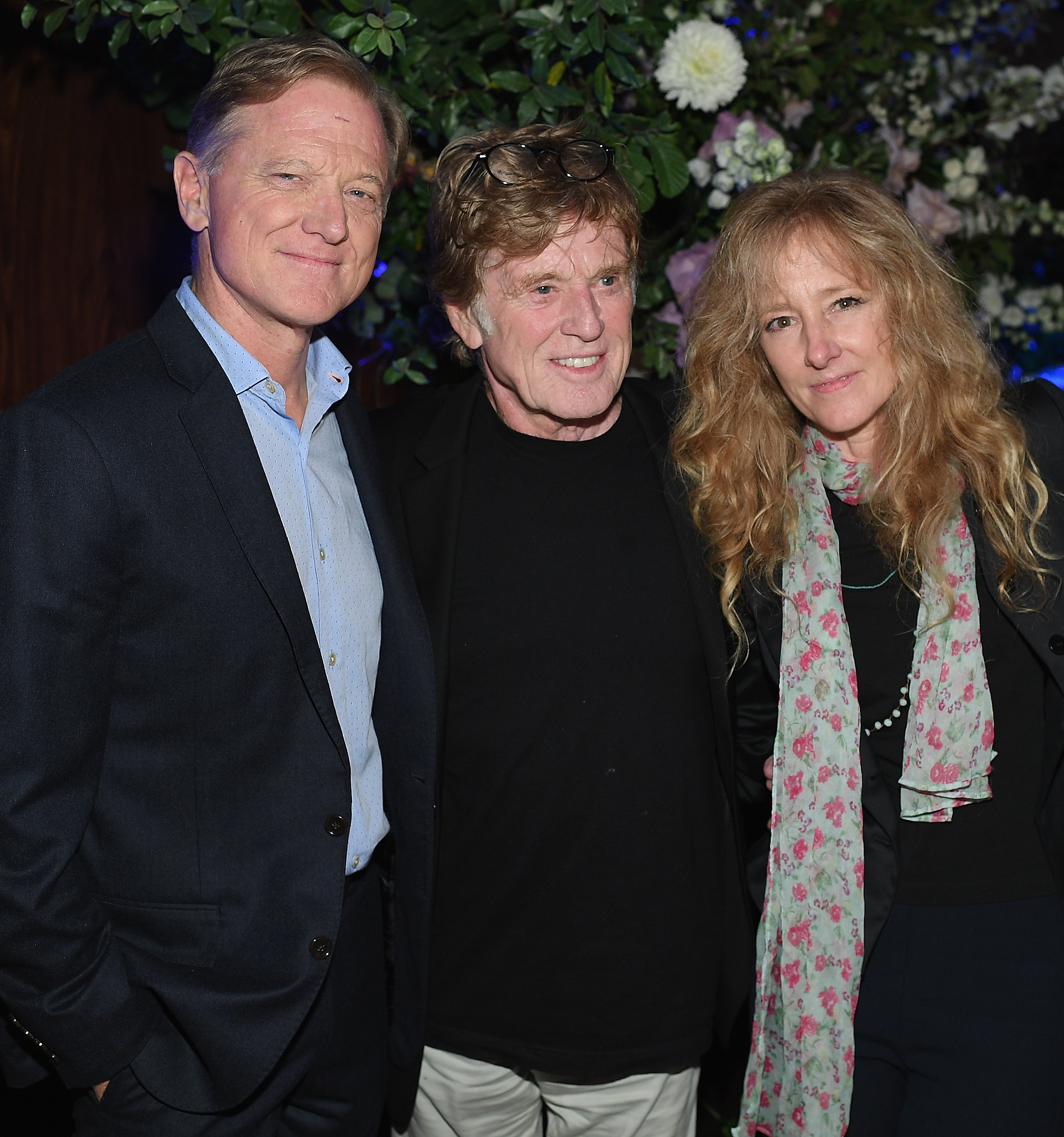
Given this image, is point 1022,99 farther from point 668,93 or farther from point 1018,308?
point 668,93

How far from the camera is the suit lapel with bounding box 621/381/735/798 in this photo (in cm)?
181

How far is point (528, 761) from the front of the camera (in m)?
1.77

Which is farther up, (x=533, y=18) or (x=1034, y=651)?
(x=533, y=18)

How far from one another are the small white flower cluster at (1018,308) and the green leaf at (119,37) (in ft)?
7.69

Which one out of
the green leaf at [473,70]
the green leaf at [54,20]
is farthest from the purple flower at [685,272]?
the green leaf at [54,20]

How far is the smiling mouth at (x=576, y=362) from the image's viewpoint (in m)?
1.83

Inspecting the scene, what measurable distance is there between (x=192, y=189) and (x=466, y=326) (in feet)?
1.81

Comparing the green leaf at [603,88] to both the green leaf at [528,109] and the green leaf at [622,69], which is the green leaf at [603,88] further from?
the green leaf at [528,109]

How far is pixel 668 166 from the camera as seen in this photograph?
2.16 m

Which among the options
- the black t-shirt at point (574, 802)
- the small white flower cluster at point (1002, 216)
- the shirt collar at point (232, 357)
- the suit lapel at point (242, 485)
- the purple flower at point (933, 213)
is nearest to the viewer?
the suit lapel at point (242, 485)

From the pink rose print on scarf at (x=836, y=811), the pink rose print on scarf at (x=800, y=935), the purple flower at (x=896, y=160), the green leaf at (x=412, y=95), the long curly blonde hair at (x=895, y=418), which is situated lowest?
the pink rose print on scarf at (x=800, y=935)

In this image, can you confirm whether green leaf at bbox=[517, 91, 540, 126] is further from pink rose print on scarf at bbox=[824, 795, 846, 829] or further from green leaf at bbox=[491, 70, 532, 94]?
pink rose print on scarf at bbox=[824, 795, 846, 829]

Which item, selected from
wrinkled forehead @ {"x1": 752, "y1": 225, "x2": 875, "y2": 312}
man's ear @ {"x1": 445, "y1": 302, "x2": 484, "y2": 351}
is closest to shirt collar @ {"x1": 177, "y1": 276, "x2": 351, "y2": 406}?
man's ear @ {"x1": 445, "y1": 302, "x2": 484, "y2": 351}

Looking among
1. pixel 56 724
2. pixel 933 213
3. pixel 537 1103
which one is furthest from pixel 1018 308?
pixel 56 724
